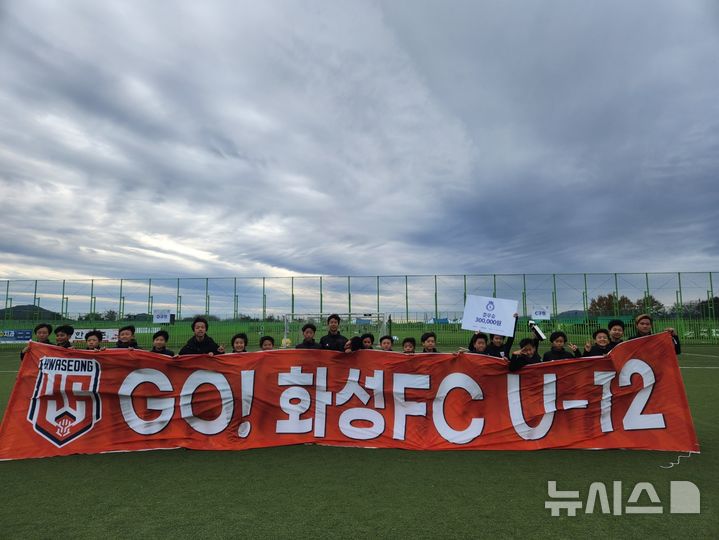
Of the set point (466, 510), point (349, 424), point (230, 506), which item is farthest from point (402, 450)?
point (230, 506)

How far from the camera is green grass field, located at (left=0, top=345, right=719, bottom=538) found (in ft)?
11.5

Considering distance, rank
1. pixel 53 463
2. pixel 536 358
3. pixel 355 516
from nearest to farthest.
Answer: pixel 355 516
pixel 53 463
pixel 536 358

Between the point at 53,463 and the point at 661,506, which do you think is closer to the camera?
the point at 661,506

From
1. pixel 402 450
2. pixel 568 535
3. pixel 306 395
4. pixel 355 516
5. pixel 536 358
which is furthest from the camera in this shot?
pixel 536 358

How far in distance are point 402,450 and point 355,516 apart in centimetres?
207

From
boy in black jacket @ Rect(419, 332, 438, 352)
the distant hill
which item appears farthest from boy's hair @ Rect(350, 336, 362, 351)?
the distant hill

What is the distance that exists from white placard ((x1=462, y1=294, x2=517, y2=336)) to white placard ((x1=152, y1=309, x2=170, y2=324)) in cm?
2798

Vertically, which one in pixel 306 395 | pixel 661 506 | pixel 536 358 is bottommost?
pixel 661 506

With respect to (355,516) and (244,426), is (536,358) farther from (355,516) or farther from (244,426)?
(244,426)

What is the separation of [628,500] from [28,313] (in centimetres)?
3776

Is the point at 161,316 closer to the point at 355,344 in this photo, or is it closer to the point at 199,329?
the point at 199,329

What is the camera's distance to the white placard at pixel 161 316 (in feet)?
99.6

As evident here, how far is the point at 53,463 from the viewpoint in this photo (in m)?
5.18

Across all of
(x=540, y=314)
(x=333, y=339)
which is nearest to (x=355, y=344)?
(x=333, y=339)
